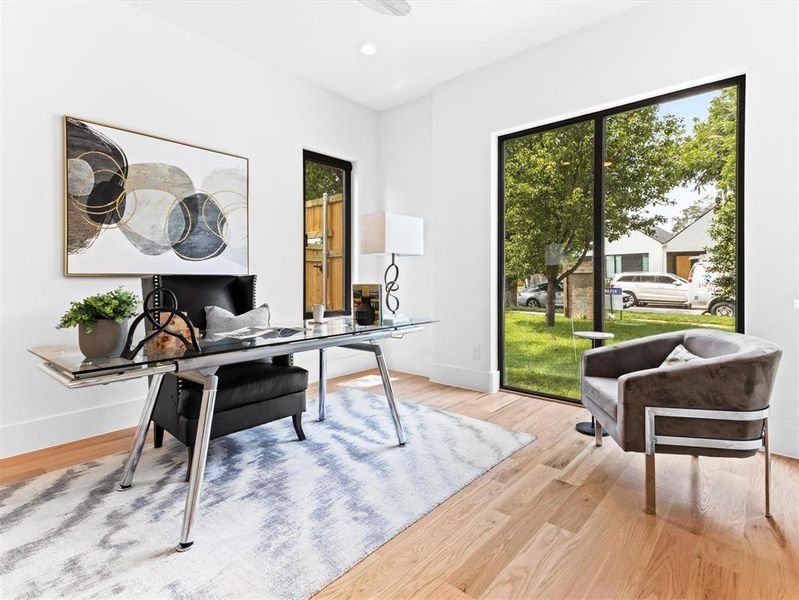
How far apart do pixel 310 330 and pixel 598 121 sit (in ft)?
8.87

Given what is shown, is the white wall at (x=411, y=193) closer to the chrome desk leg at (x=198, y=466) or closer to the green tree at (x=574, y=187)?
the green tree at (x=574, y=187)

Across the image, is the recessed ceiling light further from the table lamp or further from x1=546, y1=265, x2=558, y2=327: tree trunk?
x1=546, y1=265, x2=558, y2=327: tree trunk

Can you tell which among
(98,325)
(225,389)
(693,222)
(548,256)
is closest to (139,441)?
(225,389)

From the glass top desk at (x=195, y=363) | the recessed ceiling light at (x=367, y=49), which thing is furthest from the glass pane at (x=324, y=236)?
the glass top desk at (x=195, y=363)

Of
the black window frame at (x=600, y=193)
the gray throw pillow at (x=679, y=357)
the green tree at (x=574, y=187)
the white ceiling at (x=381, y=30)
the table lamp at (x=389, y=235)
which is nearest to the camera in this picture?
the gray throw pillow at (x=679, y=357)

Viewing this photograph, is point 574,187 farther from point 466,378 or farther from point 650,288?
point 466,378

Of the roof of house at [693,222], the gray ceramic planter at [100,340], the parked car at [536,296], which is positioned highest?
the roof of house at [693,222]

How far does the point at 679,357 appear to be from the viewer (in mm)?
2199

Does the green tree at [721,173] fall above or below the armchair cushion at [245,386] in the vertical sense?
above

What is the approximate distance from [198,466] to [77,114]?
243 centimetres

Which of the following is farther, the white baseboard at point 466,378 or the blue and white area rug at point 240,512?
the white baseboard at point 466,378

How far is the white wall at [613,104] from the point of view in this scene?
7.86 feet

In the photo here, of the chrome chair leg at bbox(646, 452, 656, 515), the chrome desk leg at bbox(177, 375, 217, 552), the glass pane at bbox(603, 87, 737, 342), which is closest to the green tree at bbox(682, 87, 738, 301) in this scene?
the glass pane at bbox(603, 87, 737, 342)

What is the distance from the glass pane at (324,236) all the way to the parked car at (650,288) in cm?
267
